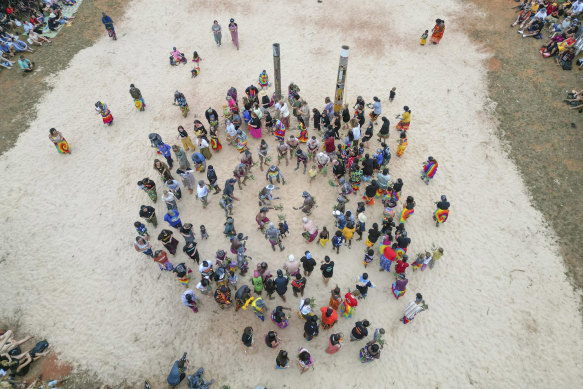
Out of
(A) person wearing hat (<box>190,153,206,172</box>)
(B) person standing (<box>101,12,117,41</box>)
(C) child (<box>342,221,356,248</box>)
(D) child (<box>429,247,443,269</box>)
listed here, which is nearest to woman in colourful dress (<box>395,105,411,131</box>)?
(D) child (<box>429,247,443,269</box>)

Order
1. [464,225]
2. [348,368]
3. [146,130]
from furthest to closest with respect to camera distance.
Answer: [146,130] → [464,225] → [348,368]

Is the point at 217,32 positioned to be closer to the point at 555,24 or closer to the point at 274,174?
the point at 274,174

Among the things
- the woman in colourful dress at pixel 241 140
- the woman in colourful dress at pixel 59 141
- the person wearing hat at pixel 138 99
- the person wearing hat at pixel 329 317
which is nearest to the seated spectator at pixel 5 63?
the woman in colourful dress at pixel 59 141

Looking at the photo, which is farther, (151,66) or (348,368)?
(151,66)

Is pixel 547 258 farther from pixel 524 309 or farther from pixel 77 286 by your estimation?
pixel 77 286

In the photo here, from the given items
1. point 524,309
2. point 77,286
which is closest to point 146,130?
point 77,286

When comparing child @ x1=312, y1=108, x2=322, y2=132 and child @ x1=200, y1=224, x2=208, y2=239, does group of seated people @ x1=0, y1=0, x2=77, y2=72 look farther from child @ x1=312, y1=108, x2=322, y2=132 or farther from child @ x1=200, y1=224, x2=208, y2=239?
child @ x1=312, y1=108, x2=322, y2=132

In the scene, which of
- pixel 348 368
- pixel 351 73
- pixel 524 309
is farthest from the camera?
pixel 351 73

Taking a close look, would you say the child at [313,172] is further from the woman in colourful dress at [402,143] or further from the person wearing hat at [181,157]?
the person wearing hat at [181,157]
